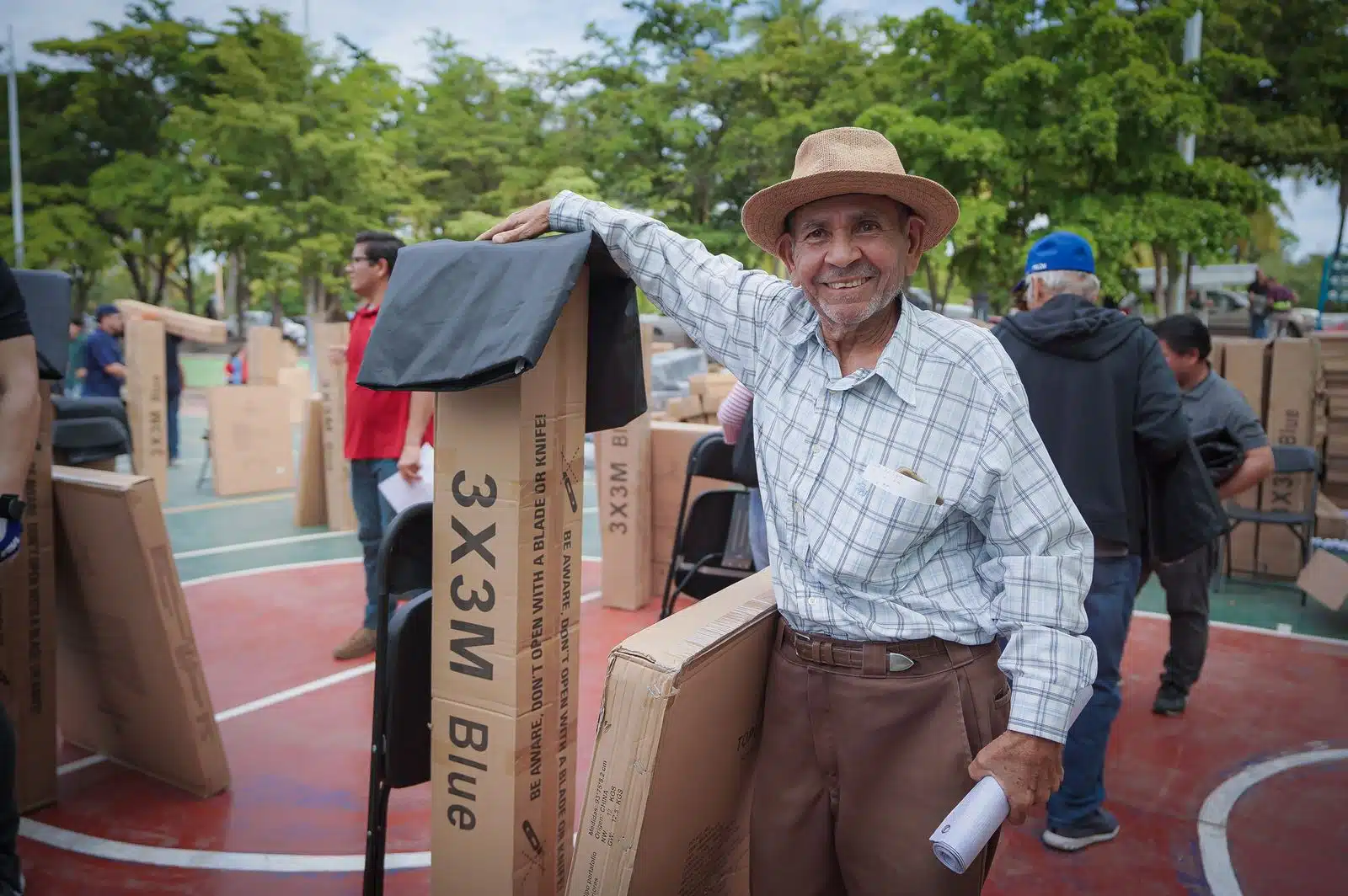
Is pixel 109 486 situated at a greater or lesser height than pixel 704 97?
lesser

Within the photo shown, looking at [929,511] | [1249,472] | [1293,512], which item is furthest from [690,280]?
[1293,512]

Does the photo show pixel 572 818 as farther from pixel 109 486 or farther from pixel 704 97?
pixel 704 97

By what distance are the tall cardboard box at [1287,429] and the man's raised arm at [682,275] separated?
6209 mm

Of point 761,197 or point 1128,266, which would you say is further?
point 1128,266

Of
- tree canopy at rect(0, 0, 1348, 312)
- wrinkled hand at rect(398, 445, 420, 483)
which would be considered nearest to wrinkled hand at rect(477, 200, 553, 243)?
wrinkled hand at rect(398, 445, 420, 483)

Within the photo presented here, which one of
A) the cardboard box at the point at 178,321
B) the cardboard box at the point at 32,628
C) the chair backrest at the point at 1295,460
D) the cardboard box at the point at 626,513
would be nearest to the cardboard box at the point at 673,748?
the cardboard box at the point at 32,628

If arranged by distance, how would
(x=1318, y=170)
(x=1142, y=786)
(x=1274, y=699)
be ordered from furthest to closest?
(x=1318, y=170)
(x=1274, y=699)
(x=1142, y=786)

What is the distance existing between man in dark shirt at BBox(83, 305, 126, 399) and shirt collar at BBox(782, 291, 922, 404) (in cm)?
1009

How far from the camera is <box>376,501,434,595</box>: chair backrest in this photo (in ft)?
7.80

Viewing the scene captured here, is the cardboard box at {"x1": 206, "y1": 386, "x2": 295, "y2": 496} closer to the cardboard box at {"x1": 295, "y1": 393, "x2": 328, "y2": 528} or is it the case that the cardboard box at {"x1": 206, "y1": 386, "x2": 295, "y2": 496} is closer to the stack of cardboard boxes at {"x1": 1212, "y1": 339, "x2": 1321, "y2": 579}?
the cardboard box at {"x1": 295, "y1": 393, "x2": 328, "y2": 528}

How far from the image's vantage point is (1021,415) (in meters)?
1.77

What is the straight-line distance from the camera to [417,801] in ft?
11.6

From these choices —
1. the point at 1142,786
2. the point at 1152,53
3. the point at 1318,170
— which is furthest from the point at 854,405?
the point at 1318,170

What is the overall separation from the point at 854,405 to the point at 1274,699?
13.4 ft
